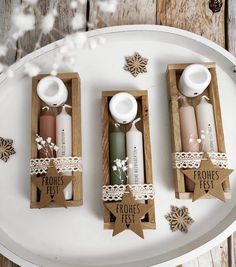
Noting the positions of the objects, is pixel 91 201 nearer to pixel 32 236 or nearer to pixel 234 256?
pixel 32 236

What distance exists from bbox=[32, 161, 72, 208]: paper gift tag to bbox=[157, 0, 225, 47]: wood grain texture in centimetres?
45

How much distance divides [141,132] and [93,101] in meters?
0.14

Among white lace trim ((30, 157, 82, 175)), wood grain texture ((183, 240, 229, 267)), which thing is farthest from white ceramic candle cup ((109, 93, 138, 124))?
wood grain texture ((183, 240, 229, 267))

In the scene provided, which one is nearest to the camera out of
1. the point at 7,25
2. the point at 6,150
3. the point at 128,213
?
the point at 128,213

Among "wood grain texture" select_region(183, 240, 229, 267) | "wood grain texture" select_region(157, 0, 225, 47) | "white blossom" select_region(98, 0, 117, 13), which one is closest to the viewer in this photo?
"white blossom" select_region(98, 0, 117, 13)

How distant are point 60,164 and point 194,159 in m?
0.27

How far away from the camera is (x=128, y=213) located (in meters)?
0.70

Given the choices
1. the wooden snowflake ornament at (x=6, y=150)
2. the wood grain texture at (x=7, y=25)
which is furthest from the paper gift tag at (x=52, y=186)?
the wood grain texture at (x=7, y=25)

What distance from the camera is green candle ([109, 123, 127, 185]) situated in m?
0.73

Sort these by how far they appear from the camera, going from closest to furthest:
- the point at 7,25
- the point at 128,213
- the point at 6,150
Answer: the point at 128,213 → the point at 6,150 → the point at 7,25

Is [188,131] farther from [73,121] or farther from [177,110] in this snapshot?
[73,121]

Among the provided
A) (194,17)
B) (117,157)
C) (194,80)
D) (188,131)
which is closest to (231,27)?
(194,17)

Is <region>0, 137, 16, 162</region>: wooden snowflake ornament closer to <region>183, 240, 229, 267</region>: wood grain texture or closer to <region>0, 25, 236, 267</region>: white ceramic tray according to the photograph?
<region>0, 25, 236, 267</region>: white ceramic tray

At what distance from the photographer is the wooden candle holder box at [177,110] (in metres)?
0.72
